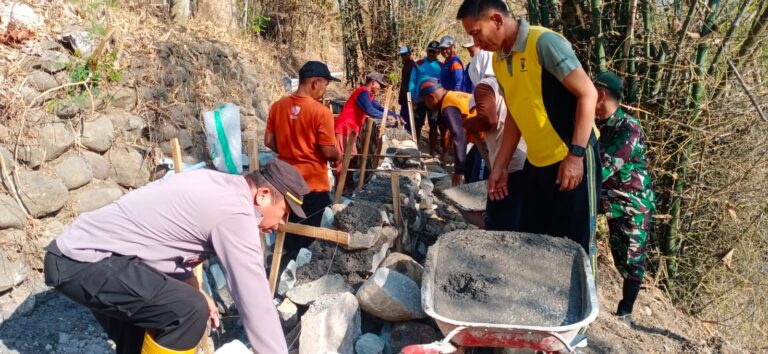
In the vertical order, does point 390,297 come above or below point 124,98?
below

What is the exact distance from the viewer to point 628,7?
14.3 ft

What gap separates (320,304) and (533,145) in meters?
1.35

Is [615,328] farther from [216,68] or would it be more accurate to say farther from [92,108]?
[216,68]

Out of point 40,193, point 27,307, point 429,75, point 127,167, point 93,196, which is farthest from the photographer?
point 429,75

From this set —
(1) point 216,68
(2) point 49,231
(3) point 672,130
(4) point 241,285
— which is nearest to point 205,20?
(1) point 216,68

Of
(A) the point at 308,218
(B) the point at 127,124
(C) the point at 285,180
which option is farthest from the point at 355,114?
(C) the point at 285,180

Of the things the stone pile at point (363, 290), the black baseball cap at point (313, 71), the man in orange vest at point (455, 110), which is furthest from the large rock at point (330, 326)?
the man in orange vest at point (455, 110)

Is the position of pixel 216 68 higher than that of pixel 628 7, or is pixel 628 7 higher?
pixel 628 7

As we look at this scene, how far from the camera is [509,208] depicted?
352cm

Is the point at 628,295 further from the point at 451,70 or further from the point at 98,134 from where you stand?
the point at 451,70

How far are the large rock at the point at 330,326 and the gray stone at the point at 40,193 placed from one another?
7.28 ft

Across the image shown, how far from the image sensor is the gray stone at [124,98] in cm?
521

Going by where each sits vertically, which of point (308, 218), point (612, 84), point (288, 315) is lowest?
point (288, 315)

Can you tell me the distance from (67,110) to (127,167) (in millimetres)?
657
